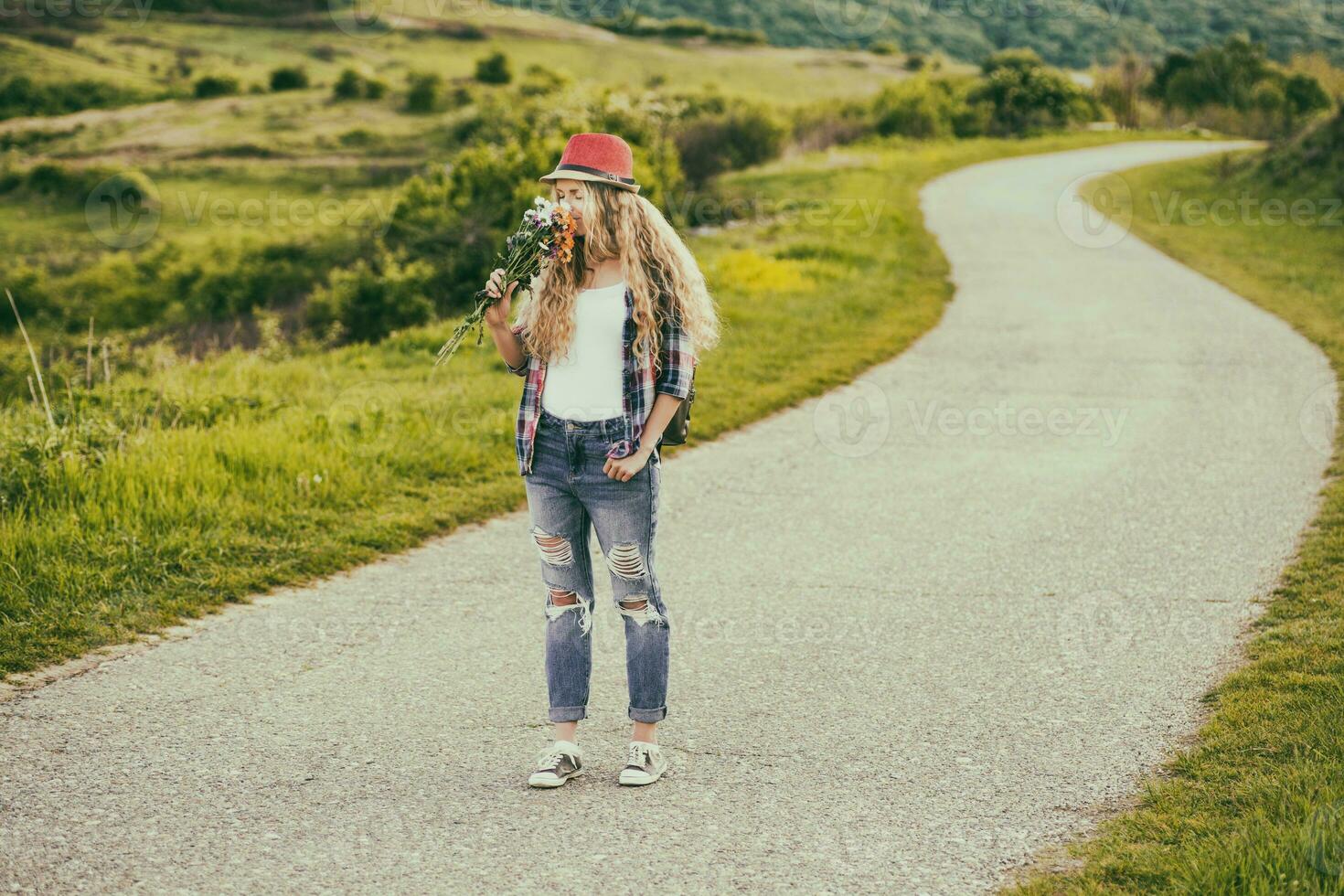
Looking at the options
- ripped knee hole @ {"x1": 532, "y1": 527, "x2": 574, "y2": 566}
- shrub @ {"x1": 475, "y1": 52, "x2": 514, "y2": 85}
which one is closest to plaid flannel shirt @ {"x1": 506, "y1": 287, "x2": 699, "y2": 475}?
ripped knee hole @ {"x1": 532, "y1": 527, "x2": 574, "y2": 566}

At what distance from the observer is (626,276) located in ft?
12.9

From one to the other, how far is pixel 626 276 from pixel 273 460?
177 inches

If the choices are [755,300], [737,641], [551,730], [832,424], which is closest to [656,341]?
[551,730]

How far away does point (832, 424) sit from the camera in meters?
10.2

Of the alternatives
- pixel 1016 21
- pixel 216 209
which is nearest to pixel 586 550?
pixel 216 209

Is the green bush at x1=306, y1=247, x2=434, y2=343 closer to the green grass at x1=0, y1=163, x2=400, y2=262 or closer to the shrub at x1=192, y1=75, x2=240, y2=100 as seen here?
the green grass at x1=0, y1=163, x2=400, y2=262

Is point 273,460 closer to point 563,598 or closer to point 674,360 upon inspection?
point 563,598

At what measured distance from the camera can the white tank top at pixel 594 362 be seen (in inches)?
157

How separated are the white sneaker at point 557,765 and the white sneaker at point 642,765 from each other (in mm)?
172

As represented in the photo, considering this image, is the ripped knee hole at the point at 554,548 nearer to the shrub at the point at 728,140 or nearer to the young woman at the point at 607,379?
the young woman at the point at 607,379

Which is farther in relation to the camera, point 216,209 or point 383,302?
point 216,209

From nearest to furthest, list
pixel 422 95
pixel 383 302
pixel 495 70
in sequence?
pixel 383 302, pixel 422 95, pixel 495 70

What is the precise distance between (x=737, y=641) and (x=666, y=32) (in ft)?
258

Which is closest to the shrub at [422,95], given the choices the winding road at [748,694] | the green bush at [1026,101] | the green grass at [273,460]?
the green bush at [1026,101]
